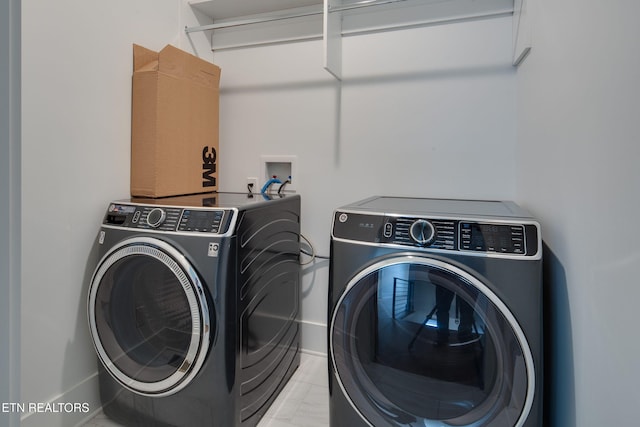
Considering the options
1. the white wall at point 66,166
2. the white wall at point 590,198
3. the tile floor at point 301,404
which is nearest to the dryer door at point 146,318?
the white wall at point 66,166

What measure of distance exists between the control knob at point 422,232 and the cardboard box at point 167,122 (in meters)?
1.16

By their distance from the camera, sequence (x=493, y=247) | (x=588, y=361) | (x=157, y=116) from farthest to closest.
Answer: (x=157, y=116) → (x=493, y=247) → (x=588, y=361)

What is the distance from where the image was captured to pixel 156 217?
130 cm

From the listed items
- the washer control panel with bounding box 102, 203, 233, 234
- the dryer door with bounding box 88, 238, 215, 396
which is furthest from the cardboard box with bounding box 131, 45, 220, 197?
the dryer door with bounding box 88, 238, 215, 396

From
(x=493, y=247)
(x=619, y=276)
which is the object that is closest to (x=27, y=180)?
(x=493, y=247)

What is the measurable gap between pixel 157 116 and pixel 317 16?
1.02 m

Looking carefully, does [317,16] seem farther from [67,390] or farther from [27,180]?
[67,390]

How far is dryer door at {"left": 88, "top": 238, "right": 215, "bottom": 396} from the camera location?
3.99ft

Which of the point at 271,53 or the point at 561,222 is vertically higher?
the point at 271,53

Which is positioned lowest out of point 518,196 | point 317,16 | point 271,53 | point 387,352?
point 387,352

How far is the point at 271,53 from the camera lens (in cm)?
200

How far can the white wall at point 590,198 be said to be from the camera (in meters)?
0.67

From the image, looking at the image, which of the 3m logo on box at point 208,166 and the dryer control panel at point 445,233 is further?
the 3m logo on box at point 208,166
